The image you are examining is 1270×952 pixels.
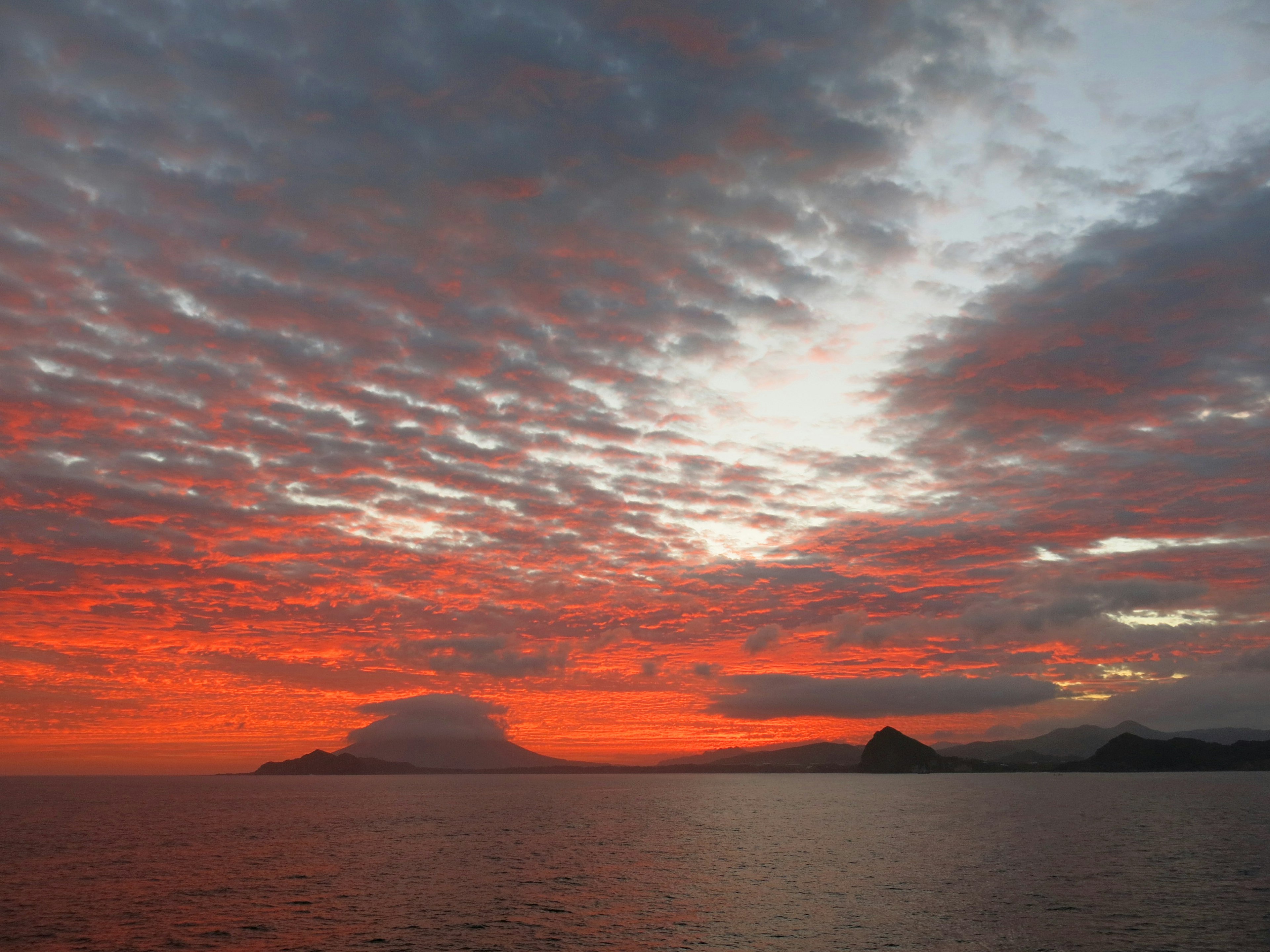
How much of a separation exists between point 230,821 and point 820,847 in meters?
130

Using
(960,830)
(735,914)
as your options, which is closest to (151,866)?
(735,914)

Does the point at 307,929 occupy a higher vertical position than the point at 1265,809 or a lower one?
higher

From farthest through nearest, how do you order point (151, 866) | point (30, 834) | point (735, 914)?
point (30, 834) < point (151, 866) < point (735, 914)

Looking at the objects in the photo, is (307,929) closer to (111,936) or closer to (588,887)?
(111,936)

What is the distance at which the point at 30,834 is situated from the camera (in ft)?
484

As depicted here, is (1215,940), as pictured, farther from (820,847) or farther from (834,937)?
(820,847)

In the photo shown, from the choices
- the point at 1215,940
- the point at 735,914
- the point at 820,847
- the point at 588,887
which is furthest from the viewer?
the point at 820,847

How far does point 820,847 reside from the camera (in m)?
126

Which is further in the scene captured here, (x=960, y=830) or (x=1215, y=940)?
(x=960, y=830)

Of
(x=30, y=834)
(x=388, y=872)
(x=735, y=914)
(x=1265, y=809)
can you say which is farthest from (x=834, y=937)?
(x=1265, y=809)

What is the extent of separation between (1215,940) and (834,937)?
27.1 metres

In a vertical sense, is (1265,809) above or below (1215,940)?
below

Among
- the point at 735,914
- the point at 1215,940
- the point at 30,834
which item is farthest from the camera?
the point at 30,834

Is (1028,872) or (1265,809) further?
(1265,809)
